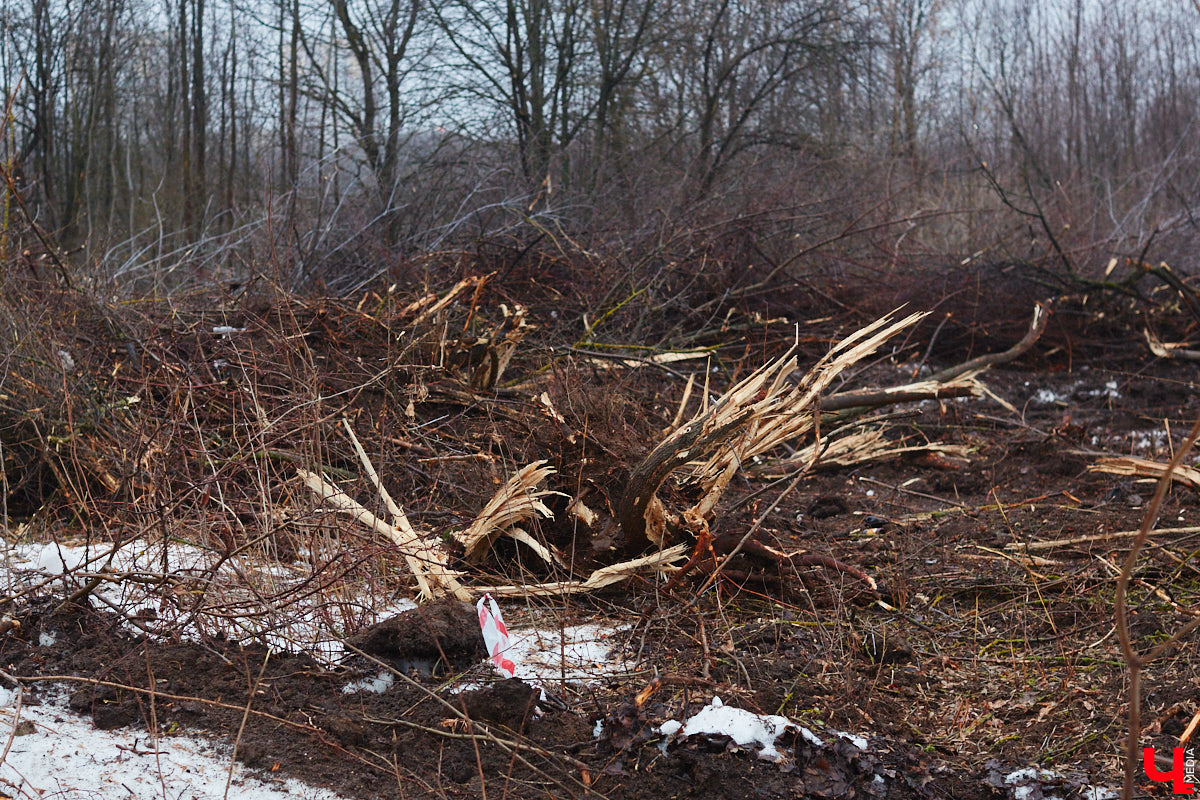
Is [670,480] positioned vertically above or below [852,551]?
above

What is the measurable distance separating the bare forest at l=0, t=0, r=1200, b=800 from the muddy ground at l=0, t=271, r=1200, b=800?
2cm

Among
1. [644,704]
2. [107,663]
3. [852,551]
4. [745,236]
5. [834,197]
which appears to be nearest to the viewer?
[644,704]

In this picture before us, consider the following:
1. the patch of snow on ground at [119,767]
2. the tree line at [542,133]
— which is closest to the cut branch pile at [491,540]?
the patch of snow on ground at [119,767]

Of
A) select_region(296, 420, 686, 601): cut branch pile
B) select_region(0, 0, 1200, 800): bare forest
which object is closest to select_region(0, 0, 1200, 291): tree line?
select_region(0, 0, 1200, 800): bare forest

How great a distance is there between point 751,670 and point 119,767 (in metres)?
1.73

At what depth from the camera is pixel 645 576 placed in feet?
11.5

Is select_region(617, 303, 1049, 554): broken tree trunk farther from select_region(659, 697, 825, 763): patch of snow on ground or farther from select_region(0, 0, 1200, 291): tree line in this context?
select_region(0, 0, 1200, 291): tree line

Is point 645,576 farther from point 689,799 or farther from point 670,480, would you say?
point 689,799

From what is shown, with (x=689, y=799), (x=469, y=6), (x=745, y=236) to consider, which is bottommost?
(x=689, y=799)

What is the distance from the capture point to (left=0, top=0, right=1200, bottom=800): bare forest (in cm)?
245

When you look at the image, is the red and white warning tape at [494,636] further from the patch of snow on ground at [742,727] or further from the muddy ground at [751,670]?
the patch of snow on ground at [742,727]

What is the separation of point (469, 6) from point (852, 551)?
30.3ft

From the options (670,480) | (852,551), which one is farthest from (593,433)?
(852,551)

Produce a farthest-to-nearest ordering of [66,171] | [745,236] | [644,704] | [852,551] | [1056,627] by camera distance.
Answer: [66,171] → [745,236] → [852,551] → [1056,627] → [644,704]
